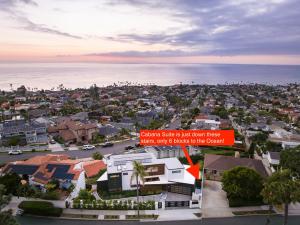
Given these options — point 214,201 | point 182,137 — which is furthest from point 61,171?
point 182,137

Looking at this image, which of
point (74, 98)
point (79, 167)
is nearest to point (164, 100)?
point (74, 98)

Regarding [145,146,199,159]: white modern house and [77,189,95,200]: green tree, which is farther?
[145,146,199,159]: white modern house

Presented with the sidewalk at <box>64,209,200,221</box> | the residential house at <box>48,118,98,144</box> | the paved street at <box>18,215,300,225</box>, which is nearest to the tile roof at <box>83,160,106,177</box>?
the sidewalk at <box>64,209,200,221</box>

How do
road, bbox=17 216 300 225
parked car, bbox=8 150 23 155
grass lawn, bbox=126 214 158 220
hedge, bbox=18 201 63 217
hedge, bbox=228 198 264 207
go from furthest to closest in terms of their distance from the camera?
parked car, bbox=8 150 23 155 < hedge, bbox=228 198 264 207 < hedge, bbox=18 201 63 217 < grass lawn, bbox=126 214 158 220 < road, bbox=17 216 300 225

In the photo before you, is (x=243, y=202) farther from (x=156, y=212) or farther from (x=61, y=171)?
(x=61, y=171)

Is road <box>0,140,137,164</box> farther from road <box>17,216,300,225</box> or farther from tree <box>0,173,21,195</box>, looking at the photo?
road <box>17,216,300,225</box>

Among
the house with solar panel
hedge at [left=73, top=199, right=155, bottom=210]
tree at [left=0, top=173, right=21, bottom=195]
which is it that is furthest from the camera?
the house with solar panel
